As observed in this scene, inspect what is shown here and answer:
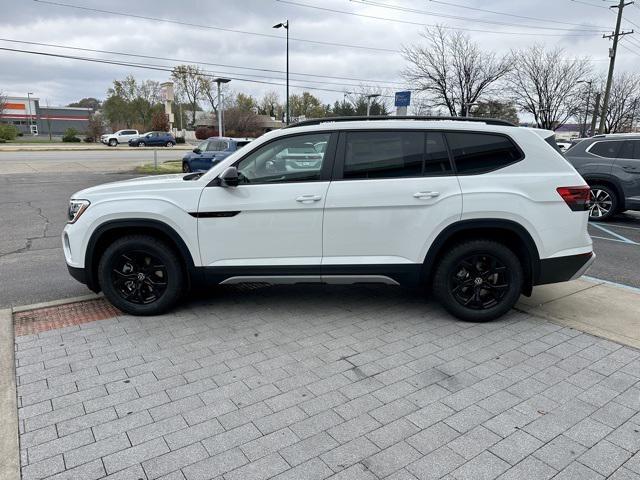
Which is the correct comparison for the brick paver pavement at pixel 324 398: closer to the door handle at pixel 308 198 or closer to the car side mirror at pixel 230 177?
the door handle at pixel 308 198

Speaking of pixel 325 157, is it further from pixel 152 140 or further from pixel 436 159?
pixel 152 140

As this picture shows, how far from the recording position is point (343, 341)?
3947 millimetres

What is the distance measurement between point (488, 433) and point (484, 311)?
1754 mm

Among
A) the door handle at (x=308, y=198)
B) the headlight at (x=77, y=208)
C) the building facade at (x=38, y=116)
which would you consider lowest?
the headlight at (x=77, y=208)

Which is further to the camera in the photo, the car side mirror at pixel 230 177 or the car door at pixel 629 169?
the car door at pixel 629 169

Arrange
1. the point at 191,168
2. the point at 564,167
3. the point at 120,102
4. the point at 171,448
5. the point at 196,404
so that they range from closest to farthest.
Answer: the point at 171,448, the point at 196,404, the point at 564,167, the point at 191,168, the point at 120,102

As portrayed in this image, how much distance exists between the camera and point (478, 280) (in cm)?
432

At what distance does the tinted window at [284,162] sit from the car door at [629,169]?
328 inches

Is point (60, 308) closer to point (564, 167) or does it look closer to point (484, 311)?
point (484, 311)

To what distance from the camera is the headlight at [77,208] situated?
4312 millimetres

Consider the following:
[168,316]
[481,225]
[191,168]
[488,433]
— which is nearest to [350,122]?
[481,225]

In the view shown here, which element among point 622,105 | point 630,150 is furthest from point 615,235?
point 622,105

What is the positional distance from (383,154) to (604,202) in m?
8.19

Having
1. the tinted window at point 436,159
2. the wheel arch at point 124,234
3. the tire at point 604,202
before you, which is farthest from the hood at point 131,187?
the tire at point 604,202
